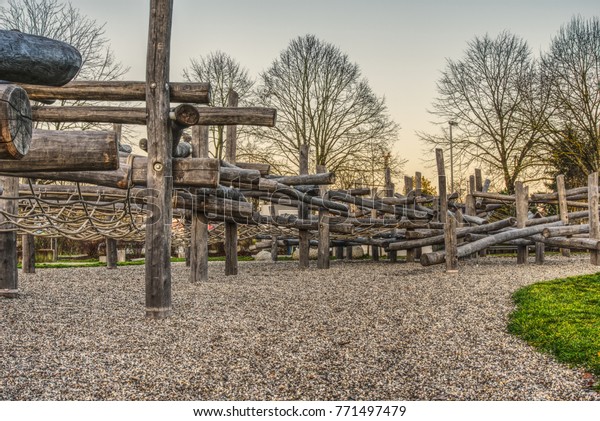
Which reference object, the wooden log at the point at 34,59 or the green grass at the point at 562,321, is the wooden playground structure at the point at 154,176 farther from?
the green grass at the point at 562,321

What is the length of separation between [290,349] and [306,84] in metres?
20.1

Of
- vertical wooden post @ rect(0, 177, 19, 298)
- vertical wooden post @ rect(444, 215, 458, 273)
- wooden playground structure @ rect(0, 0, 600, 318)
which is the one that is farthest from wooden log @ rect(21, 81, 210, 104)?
vertical wooden post @ rect(444, 215, 458, 273)

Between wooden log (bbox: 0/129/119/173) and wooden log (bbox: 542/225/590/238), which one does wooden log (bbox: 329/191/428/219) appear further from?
wooden log (bbox: 0/129/119/173)

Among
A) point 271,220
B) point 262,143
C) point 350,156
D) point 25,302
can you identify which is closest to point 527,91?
point 350,156

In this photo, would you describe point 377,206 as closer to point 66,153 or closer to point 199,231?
point 199,231

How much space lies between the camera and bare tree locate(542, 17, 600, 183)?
19438 millimetres

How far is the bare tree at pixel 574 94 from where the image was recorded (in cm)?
1944

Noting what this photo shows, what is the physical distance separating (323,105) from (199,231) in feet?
51.3

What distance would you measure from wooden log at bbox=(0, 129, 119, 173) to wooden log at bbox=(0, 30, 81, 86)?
1.34 metres

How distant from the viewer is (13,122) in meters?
2.22

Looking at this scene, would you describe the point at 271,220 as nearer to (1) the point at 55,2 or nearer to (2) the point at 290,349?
(2) the point at 290,349

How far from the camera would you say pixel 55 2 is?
61.9ft

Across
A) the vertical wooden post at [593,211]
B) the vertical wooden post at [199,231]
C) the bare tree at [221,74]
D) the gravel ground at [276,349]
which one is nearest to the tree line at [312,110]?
the bare tree at [221,74]

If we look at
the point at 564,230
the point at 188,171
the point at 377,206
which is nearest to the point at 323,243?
the point at 377,206
